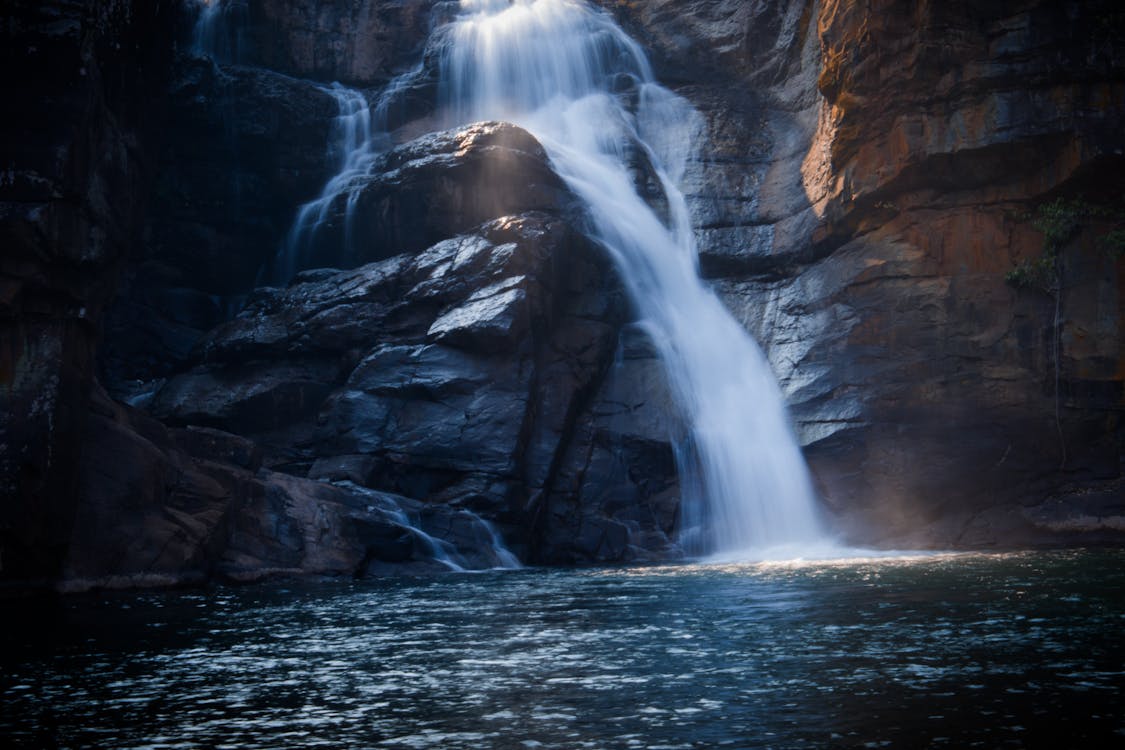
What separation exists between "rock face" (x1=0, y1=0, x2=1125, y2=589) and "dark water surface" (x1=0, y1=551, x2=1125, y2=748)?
454 cm

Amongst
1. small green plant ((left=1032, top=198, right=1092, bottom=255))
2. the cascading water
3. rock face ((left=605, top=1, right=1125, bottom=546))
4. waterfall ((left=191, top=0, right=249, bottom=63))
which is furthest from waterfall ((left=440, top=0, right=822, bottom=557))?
waterfall ((left=191, top=0, right=249, bottom=63))

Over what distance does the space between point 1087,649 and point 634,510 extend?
15.3 metres

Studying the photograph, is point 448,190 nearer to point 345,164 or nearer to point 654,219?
point 654,219

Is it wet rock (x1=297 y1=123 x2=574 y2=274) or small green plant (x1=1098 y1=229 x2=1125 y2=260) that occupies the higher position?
wet rock (x1=297 y1=123 x2=574 y2=274)

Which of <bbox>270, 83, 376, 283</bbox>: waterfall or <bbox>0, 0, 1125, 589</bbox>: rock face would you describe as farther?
<bbox>270, 83, 376, 283</bbox>: waterfall

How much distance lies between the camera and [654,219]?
28609mm

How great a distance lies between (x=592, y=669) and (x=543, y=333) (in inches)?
692

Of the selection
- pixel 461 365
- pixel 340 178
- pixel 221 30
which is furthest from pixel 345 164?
pixel 461 365

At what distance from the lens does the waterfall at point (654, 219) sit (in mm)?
22828

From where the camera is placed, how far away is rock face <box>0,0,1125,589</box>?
15.3m

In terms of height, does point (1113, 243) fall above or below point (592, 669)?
above

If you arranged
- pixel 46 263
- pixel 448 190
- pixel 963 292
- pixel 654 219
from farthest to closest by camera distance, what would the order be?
pixel 654 219
pixel 448 190
pixel 963 292
pixel 46 263

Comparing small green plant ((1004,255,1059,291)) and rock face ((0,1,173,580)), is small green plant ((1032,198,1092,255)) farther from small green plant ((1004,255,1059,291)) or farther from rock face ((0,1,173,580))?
rock face ((0,1,173,580))

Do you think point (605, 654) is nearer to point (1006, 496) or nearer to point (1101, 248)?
point (1006, 496)
